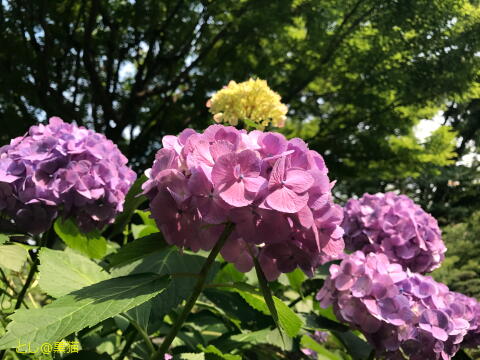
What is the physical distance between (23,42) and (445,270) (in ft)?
18.7

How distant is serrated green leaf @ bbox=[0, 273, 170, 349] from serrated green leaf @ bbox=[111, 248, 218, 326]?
349 mm

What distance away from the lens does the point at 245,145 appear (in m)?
0.78

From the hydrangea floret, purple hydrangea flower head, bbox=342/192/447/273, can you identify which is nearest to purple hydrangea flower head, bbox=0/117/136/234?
the hydrangea floret

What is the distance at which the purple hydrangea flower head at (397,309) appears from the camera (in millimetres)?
1282

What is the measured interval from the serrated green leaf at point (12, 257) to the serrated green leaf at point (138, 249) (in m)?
0.31

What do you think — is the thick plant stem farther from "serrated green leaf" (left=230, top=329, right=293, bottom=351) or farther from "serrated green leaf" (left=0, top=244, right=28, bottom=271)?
"serrated green leaf" (left=230, top=329, right=293, bottom=351)

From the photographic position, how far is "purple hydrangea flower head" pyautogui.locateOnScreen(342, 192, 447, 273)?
1905mm

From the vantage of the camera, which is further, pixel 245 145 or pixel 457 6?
pixel 457 6

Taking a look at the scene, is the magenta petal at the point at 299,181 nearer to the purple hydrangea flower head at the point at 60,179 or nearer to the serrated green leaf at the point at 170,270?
the serrated green leaf at the point at 170,270

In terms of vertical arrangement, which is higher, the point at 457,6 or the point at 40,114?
the point at 457,6

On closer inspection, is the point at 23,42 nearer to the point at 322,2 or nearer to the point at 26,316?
the point at 322,2

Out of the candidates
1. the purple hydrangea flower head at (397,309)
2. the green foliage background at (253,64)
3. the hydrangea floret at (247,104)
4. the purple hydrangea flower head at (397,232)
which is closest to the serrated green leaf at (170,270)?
the purple hydrangea flower head at (397,309)

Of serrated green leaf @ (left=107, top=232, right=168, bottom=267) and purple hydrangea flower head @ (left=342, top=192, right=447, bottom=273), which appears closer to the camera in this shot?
serrated green leaf @ (left=107, top=232, right=168, bottom=267)

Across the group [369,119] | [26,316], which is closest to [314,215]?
[26,316]
